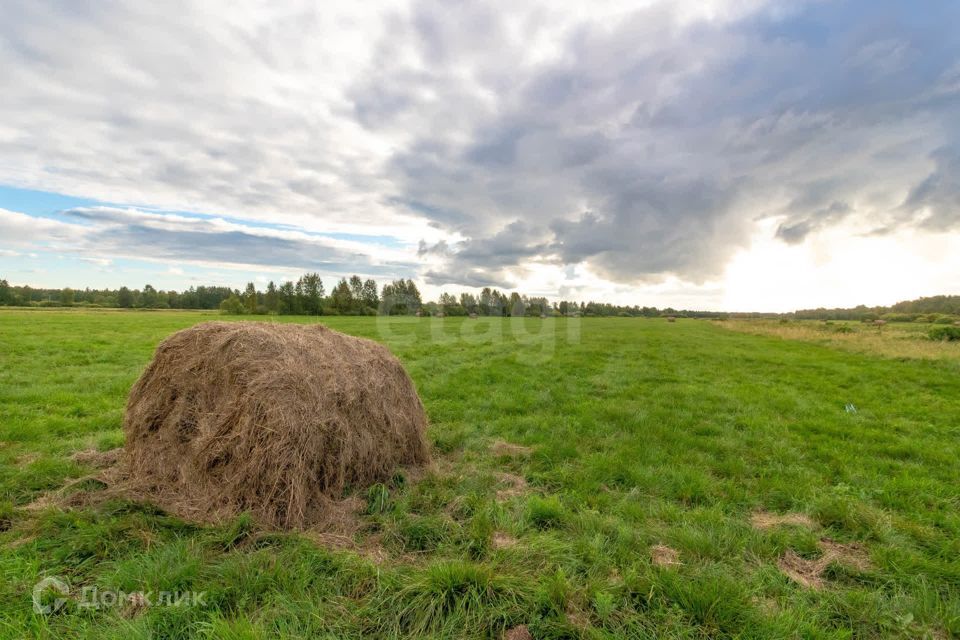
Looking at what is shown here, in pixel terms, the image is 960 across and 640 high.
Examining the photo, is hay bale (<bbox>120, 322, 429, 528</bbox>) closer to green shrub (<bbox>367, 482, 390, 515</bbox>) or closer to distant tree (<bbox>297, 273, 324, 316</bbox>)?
green shrub (<bbox>367, 482, 390, 515</bbox>)

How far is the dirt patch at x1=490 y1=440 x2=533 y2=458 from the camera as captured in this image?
6484 millimetres

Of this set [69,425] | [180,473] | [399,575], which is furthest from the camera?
[69,425]

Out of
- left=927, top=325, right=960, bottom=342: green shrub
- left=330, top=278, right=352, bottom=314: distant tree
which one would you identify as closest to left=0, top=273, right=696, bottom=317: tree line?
left=330, top=278, right=352, bottom=314: distant tree

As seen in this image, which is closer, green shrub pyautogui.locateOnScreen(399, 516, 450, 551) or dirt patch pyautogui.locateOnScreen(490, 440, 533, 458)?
green shrub pyautogui.locateOnScreen(399, 516, 450, 551)

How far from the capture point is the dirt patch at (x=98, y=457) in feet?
18.0

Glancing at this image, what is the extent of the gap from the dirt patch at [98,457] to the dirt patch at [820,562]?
8172 millimetres

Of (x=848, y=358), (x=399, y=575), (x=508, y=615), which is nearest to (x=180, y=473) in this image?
(x=399, y=575)

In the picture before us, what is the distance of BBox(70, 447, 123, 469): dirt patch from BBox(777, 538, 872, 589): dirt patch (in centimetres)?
817

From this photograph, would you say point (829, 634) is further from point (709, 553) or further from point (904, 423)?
point (904, 423)

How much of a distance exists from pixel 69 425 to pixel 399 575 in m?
7.26

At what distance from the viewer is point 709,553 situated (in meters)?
3.94

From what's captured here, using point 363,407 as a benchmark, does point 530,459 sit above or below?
below

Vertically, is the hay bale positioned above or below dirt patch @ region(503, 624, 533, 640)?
above

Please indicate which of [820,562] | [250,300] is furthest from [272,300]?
[820,562]
